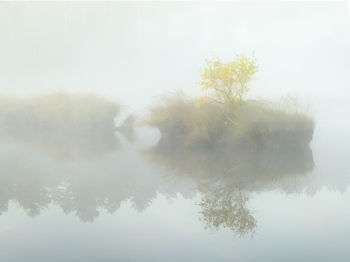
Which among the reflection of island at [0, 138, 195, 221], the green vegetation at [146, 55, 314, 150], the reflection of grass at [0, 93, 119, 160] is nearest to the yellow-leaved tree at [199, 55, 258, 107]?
the green vegetation at [146, 55, 314, 150]

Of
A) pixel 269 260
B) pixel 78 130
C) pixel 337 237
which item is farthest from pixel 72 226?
pixel 78 130

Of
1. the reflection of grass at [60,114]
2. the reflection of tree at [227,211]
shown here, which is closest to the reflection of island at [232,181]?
the reflection of tree at [227,211]

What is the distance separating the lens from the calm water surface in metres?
1.52

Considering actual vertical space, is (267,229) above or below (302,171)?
below

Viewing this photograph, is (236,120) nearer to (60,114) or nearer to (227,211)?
(227,211)

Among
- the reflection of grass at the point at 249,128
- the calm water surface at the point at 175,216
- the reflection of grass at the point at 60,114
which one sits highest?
the reflection of grass at the point at 60,114

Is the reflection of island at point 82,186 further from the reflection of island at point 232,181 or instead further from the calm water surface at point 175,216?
the reflection of island at point 232,181

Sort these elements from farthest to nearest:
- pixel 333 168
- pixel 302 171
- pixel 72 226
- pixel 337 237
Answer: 1. pixel 333 168
2. pixel 302 171
3. pixel 72 226
4. pixel 337 237

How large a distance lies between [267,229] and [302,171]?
2318 mm

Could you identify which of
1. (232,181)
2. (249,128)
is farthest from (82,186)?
(249,128)

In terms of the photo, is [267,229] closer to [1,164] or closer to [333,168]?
[333,168]

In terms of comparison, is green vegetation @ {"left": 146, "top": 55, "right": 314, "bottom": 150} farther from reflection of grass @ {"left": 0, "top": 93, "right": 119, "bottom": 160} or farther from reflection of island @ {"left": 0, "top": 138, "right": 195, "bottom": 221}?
reflection of grass @ {"left": 0, "top": 93, "right": 119, "bottom": 160}

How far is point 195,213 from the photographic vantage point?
213 cm

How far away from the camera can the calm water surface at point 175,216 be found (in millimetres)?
1522
